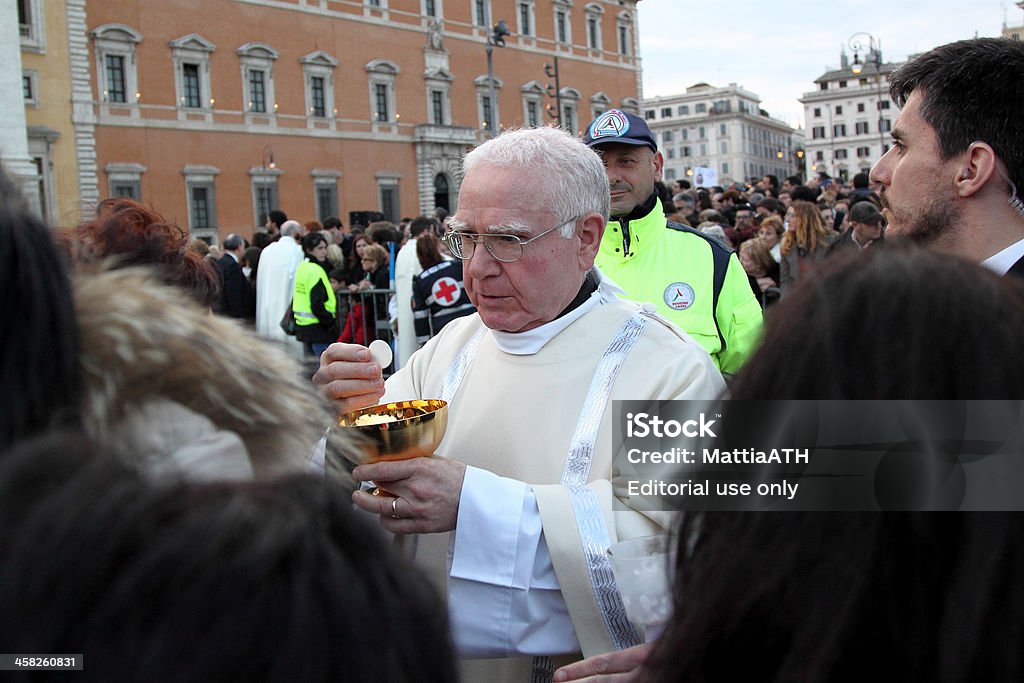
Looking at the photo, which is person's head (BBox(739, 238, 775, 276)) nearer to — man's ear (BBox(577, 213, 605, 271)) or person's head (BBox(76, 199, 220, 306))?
man's ear (BBox(577, 213, 605, 271))

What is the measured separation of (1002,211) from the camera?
2432mm

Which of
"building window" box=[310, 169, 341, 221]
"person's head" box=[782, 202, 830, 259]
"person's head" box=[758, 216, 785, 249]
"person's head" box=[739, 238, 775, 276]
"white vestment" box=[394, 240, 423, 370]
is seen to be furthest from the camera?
"building window" box=[310, 169, 341, 221]

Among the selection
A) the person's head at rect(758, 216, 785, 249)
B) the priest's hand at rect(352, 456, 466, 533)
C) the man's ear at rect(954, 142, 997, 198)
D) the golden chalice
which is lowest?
the priest's hand at rect(352, 456, 466, 533)

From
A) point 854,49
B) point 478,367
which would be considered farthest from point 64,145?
point 478,367

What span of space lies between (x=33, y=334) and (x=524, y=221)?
63.4 inches

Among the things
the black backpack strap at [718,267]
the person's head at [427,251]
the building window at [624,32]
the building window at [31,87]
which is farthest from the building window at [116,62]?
the black backpack strap at [718,267]

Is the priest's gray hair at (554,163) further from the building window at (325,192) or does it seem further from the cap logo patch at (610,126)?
the building window at (325,192)

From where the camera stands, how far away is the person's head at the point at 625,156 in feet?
13.7

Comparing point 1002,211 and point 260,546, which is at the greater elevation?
point 1002,211

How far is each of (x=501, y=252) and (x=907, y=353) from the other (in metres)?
1.62

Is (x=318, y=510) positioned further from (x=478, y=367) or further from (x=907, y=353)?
(x=478, y=367)

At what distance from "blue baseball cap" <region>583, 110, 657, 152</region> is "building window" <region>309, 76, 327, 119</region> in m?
37.4

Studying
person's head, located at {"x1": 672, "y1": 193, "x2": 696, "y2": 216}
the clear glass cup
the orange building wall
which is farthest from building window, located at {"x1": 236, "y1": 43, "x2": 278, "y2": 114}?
the clear glass cup

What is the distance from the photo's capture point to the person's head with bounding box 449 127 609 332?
2465 mm
